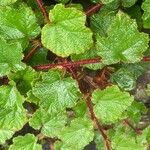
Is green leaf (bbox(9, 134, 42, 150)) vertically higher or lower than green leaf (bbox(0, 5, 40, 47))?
lower

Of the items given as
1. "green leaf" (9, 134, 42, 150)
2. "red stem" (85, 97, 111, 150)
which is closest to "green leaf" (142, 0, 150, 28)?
"red stem" (85, 97, 111, 150)

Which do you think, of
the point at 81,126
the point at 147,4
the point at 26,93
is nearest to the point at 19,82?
the point at 26,93

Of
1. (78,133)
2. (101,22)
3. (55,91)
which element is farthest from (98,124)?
(101,22)

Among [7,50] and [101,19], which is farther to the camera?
[101,19]

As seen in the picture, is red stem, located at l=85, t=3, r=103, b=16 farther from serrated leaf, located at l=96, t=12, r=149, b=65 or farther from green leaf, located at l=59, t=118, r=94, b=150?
green leaf, located at l=59, t=118, r=94, b=150

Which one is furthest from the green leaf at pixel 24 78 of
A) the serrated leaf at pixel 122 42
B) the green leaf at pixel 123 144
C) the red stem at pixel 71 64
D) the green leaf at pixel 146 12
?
the green leaf at pixel 146 12

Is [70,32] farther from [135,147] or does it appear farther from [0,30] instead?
[135,147]

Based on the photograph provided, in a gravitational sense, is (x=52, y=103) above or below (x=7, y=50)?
below
